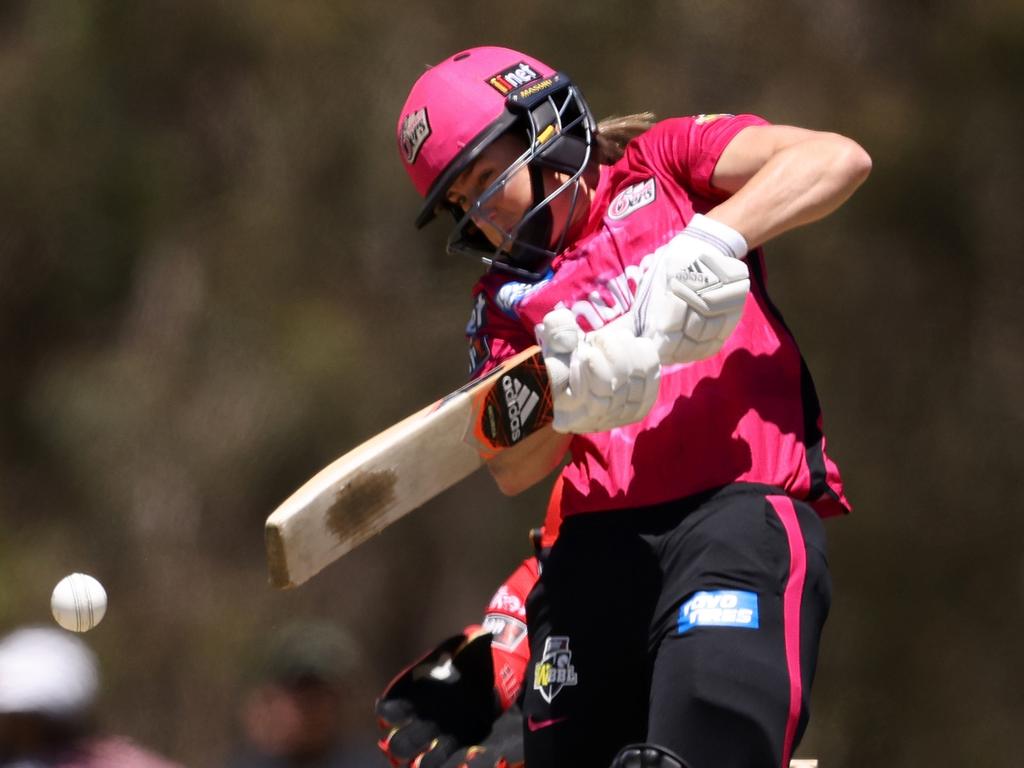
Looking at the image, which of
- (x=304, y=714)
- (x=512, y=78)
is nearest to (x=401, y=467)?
(x=512, y=78)

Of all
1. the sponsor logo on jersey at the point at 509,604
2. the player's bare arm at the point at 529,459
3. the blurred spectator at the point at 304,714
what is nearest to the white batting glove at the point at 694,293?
the player's bare arm at the point at 529,459

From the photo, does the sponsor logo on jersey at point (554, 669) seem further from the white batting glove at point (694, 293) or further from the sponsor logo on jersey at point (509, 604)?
the white batting glove at point (694, 293)

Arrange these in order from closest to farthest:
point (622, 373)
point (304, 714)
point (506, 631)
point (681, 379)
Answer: point (622, 373), point (681, 379), point (506, 631), point (304, 714)

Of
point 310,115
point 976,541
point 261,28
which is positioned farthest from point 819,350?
point 261,28

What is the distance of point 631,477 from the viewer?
8.93 ft

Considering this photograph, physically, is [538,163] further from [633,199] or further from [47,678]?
[47,678]

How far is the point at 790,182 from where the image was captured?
2588mm

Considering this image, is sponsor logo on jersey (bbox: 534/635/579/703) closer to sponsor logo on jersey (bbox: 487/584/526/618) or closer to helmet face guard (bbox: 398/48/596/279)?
sponsor logo on jersey (bbox: 487/584/526/618)

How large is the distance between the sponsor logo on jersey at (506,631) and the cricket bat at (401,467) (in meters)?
0.52

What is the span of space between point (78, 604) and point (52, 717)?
0.47 metres

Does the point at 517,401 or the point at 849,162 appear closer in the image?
the point at 849,162

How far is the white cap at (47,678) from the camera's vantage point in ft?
9.70

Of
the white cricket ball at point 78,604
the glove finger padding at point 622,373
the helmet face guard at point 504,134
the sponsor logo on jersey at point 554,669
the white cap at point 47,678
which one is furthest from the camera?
the white cricket ball at point 78,604

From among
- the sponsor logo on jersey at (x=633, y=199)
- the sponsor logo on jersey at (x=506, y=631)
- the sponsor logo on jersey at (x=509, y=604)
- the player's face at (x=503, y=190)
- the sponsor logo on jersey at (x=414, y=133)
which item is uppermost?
the sponsor logo on jersey at (x=414, y=133)
